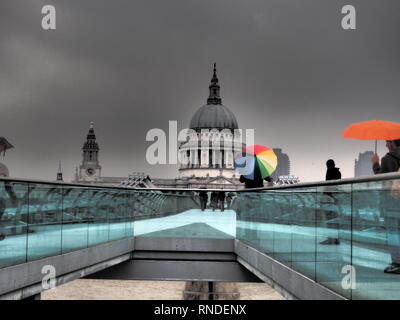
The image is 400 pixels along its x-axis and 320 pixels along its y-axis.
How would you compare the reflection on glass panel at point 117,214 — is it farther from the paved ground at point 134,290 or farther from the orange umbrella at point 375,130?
the paved ground at point 134,290

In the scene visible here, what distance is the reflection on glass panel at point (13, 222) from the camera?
696 cm

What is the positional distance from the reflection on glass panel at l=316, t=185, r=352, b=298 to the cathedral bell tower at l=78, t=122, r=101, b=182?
14868 cm

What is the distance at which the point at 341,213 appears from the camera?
18.5 feet

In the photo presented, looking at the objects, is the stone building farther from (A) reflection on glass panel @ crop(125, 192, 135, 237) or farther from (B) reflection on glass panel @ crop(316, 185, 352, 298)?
(B) reflection on glass panel @ crop(316, 185, 352, 298)

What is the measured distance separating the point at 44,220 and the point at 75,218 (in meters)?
1.34

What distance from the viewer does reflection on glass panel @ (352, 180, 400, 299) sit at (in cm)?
445

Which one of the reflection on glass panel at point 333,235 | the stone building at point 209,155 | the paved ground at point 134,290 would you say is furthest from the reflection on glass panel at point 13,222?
the stone building at point 209,155

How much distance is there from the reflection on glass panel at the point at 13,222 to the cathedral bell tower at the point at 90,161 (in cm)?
14715

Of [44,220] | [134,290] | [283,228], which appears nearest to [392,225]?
[283,228]

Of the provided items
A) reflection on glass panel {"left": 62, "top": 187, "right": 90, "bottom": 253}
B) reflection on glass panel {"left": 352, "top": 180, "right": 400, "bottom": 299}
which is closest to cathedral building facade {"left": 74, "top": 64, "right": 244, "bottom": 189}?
reflection on glass panel {"left": 62, "top": 187, "right": 90, "bottom": 253}

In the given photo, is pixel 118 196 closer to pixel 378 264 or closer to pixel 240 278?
pixel 240 278

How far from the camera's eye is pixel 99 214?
10766 millimetres

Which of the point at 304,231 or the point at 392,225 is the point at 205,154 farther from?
the point at 392,225

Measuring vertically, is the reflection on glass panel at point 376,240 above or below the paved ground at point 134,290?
above
